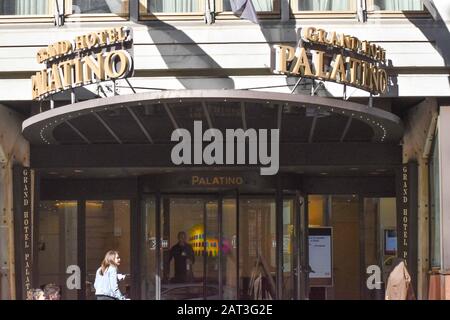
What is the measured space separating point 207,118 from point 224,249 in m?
3.46

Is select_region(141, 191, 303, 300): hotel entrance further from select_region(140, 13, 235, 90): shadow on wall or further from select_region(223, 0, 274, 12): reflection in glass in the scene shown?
select_region(223, 0, 274, 12): reflection in glass

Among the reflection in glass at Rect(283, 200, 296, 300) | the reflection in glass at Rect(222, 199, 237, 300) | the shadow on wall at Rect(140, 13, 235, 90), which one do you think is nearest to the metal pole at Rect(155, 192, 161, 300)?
the reflection in glass at Rect(222, 199, 237, 300)

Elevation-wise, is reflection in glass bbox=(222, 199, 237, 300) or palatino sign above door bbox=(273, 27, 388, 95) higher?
palatino sign above door bbox=(273, 27, 388, 95)

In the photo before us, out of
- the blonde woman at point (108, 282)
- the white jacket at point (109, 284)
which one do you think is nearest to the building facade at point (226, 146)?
the blonde woman at point (108, 282)

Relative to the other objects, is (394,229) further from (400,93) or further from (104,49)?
(104,49)

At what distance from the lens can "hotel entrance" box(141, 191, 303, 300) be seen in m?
17.5

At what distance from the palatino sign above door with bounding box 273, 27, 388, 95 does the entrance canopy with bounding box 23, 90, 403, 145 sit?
0.56 meters

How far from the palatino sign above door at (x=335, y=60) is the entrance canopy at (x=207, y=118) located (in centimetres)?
56

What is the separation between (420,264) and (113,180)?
6.24 metres

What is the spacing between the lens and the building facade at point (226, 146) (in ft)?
47.1

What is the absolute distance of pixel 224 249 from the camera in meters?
17.5

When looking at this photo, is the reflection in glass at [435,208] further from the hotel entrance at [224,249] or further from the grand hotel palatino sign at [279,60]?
the hotel entrance at [224,249]
